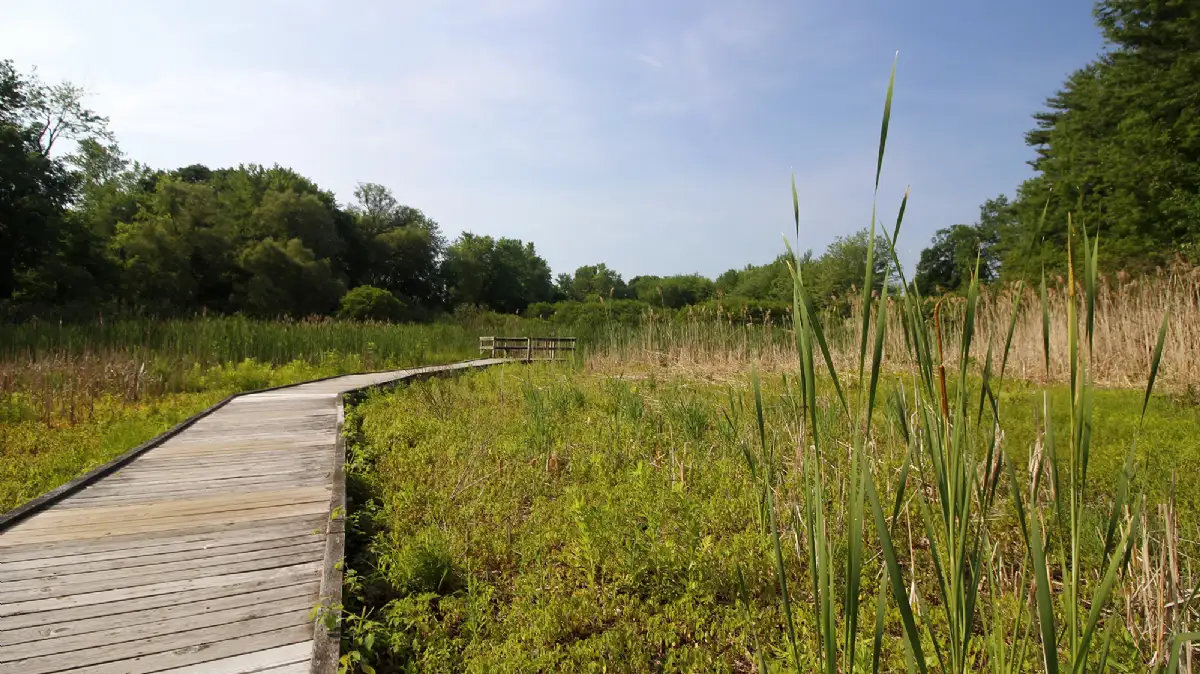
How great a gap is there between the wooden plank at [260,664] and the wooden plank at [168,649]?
0.04 m

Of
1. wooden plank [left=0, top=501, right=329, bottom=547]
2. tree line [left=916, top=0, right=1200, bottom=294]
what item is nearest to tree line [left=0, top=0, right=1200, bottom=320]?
tree line [left=916, top=0, right=1200, bottom=294]

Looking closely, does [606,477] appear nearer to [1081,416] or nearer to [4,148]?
[1081,416]

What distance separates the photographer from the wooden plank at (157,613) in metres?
1.96

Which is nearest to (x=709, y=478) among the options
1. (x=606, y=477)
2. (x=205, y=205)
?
(x=606, y=477)

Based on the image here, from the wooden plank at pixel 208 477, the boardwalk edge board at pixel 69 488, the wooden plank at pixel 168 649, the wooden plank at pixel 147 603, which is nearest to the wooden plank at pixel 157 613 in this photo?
the wooden plank at pixel 147 603

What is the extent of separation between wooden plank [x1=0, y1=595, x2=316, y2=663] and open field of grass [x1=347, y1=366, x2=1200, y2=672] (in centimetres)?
26

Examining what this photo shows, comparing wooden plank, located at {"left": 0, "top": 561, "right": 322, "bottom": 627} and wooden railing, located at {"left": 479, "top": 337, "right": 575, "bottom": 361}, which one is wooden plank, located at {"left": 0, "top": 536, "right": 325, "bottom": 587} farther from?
wooden railing, located at {"left": 479, "top": 337, "right": 575, "bottom": 361}

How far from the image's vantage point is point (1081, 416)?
89 cm

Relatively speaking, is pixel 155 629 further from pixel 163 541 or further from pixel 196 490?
pixel 196 490

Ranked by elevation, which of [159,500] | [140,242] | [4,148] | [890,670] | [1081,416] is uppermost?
[4,148]

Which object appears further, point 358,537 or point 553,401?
point 553,401

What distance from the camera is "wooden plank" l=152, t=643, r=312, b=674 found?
1.81m

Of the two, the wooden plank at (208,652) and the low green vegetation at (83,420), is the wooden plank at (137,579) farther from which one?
the low green vegetation at (83,420)

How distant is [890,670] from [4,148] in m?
24.9
